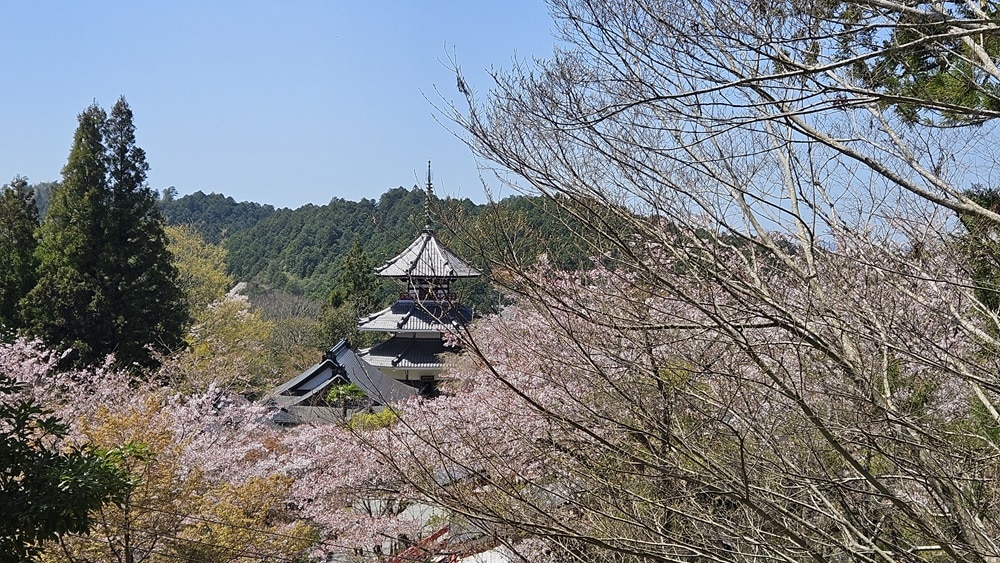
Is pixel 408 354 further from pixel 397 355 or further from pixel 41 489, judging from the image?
pixel 41 489

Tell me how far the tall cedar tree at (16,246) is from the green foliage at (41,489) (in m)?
14.3

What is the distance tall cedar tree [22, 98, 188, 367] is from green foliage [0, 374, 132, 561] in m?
12.2

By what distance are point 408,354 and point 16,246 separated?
931 centimetres

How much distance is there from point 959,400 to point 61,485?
433 cm

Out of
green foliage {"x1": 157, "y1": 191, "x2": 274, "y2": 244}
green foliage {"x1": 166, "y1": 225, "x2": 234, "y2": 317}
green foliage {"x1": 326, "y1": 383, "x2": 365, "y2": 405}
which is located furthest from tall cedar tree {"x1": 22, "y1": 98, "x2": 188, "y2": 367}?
green foliage {"x1": 157, "y1": 191, "x2": 274, "y2": 244}

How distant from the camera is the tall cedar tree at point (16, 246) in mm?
15727

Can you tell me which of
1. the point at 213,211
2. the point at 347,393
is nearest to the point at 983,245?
the point at 347,393

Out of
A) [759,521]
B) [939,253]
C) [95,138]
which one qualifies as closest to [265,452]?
[759,521]

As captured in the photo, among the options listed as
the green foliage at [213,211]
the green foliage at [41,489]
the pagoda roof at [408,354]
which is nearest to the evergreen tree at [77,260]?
the pagoda roof at [408,354]

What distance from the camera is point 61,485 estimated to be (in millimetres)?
3271

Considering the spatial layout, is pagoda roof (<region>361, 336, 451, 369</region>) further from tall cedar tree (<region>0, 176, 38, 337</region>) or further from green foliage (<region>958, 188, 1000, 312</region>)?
green foliage (<region>958, 188, 1000, 312</region>)

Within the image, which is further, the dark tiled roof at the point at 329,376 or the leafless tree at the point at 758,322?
the dark tiled roof at the point at 329,376

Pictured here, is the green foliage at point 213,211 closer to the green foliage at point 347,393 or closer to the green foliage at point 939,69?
the green foliage at point 347,393

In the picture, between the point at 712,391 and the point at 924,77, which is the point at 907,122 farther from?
the point at 712,391
